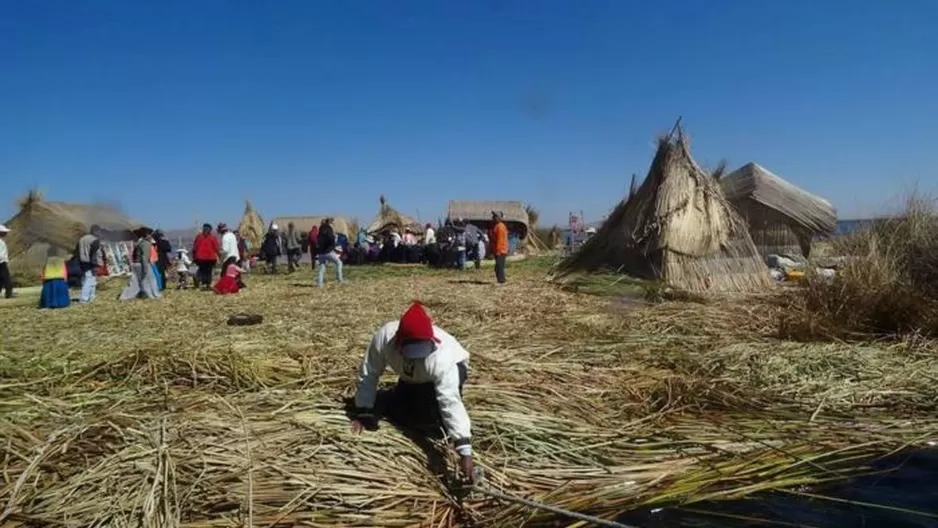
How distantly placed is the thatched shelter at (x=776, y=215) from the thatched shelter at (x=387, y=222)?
616 inches

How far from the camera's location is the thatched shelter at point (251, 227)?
29.8 metres

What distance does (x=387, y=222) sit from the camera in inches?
1105

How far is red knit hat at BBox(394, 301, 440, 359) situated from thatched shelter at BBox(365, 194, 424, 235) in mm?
23798

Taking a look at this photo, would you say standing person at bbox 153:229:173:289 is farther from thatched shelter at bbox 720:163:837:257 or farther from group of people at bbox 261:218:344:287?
thatched shelter at bbox 720:163:837:257

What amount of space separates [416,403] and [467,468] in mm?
857

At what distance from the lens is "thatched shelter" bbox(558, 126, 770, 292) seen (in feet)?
37.7

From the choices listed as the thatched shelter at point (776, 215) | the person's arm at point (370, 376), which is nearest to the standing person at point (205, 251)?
the person's arm at point (370, 376)

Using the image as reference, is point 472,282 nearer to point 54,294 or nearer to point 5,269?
point 54,294

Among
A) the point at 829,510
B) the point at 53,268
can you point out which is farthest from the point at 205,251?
the point at 829,510

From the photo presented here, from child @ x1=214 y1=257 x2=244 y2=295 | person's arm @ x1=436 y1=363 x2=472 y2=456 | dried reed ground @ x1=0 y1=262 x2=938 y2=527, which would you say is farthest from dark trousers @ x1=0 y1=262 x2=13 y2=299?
person's arm @ x1=436 y1=363 x2=472 y2=456

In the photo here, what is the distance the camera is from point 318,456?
381 cm

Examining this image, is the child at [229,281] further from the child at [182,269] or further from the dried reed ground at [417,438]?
the dried reed ground at [417,438]

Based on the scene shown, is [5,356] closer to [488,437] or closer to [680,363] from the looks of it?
[488,437]

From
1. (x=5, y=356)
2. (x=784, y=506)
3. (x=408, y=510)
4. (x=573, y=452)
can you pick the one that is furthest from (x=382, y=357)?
(x=5, y=356)
